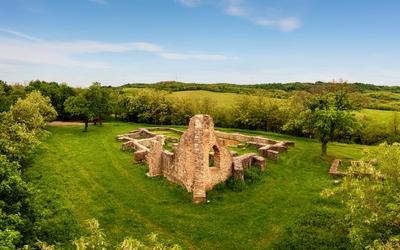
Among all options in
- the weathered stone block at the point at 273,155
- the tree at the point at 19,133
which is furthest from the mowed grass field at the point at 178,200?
the tree at the point at 19,133

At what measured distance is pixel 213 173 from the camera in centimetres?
2598

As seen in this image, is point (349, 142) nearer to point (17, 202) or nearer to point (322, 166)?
point (322, 166)

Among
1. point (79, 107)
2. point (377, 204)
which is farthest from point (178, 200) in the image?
point (79, 107)

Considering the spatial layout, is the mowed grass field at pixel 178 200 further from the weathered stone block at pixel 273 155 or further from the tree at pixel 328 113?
the tree at pixel 328 113

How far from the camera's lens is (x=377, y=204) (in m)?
13.8

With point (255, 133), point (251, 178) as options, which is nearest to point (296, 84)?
point (255, 133)

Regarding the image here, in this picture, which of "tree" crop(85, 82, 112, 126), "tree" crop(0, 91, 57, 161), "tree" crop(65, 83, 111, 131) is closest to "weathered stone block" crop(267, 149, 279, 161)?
"tree" crop(0, 91, 57, 161)

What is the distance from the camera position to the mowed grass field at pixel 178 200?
19.6 metres

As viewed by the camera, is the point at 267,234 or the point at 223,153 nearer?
the point at 267,234

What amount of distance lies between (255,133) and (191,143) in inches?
1445

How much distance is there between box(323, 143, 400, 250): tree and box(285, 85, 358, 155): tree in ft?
62.6

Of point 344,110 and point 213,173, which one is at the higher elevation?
point 344,110

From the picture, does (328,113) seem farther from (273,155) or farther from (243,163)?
(243,163)

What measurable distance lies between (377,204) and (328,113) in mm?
21307
